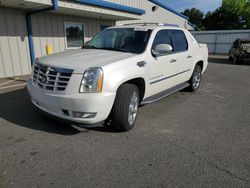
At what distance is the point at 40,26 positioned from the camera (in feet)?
31.6

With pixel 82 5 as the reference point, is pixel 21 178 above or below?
below

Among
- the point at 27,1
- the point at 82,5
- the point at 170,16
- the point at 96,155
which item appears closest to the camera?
the point at 96,155

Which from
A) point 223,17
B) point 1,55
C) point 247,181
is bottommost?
point 247,181

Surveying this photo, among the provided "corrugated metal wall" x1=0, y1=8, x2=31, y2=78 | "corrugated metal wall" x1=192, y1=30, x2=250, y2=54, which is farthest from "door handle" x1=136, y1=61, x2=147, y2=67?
"corrugated metal wall" x1=192, y1=30, x2=250, y2=54

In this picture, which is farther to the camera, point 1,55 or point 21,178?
point 1,55

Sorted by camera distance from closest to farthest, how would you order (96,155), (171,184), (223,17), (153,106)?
(171,184) < (96,155) < (153,106) < (223,17)

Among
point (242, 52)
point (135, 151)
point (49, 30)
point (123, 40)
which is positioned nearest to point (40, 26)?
point (49, 30)

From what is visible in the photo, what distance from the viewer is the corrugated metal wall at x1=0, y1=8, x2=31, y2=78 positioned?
8453 mm

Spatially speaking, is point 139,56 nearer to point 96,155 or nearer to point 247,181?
point 96,155

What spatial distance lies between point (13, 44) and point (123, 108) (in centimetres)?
735

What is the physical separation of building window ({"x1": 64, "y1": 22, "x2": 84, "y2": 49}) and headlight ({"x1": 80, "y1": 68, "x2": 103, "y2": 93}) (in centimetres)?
850

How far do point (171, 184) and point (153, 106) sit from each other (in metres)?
2.86

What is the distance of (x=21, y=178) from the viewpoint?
2.55m

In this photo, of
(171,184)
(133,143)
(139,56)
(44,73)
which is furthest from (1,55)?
(171,184)
